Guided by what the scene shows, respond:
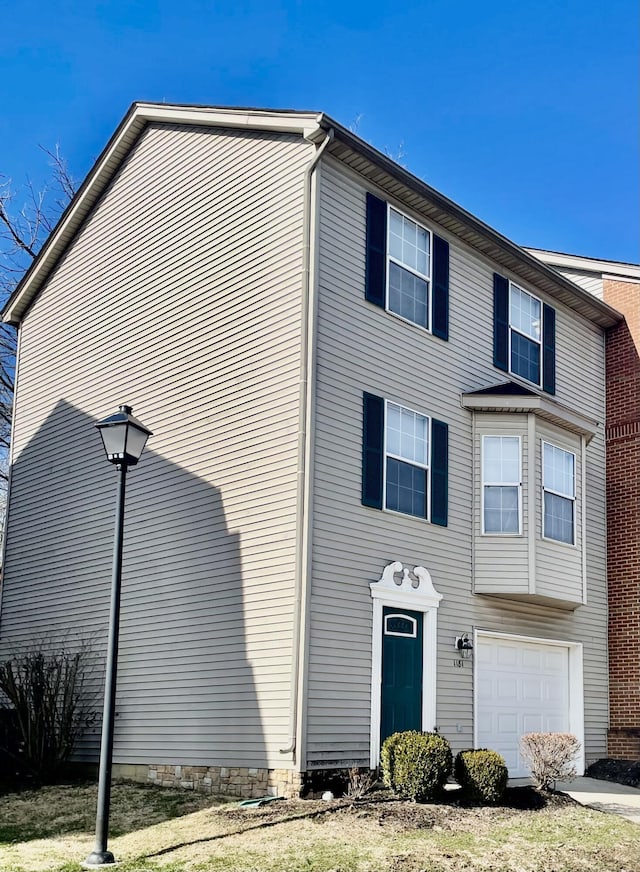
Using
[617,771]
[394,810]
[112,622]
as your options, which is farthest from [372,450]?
[617,771]

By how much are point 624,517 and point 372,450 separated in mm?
6798

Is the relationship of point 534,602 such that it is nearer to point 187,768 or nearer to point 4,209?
point 187,768

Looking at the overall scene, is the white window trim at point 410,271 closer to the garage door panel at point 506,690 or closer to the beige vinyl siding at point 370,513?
the beige vinyl siding at point 370,513

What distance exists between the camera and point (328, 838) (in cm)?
948

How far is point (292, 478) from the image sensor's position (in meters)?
12.3

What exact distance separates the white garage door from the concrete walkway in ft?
2.74

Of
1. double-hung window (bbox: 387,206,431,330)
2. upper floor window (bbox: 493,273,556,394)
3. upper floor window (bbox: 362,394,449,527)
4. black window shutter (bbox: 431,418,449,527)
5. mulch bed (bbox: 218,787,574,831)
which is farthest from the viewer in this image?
upper floor window (bbox: 493,273,556,394)

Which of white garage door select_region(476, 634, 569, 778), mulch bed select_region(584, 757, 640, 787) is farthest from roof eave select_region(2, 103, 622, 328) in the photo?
mulch bed select_region(584, 757, 640, 787)

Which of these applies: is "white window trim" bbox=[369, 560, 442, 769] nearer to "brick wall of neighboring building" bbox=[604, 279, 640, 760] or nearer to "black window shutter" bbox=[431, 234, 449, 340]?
"black window shutter" bbox=[431, 234, 449, 340]

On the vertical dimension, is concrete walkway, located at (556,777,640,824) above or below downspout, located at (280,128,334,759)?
below

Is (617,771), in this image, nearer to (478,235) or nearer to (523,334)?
(523,334)

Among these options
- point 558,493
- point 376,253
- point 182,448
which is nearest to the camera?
point 376,253

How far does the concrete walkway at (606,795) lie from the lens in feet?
41.2

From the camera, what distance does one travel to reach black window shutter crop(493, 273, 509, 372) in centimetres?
1620
